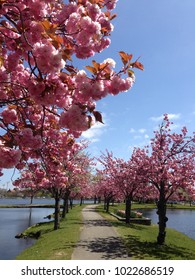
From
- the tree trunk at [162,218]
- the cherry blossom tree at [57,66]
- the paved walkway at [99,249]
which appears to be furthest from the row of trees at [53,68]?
the tree trunk at [162,218]

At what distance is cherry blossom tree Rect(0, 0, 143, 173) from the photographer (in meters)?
3.55

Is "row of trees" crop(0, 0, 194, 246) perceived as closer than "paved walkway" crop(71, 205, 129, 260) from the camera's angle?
Yes

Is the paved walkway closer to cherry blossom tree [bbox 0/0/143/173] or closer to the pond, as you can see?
cherry blossom tree [bbox 0/0/143/173]

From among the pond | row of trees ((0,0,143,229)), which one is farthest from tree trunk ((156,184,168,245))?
row of trees ((0,0,143,229))

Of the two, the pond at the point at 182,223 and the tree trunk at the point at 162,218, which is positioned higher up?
the tree trunk at the point at 162,218

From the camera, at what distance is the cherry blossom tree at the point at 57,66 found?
355cm

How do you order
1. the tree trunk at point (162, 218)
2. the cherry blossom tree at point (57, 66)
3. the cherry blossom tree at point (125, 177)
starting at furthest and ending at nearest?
the cherry blossom tree at point (125, 177) < the tree trunk at point (162, 218) < the cherry blossom tree at point (57, 66)

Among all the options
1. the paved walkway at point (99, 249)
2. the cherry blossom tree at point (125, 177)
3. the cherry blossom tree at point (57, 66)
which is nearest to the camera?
the cherry blossom tree at point (57, 66)

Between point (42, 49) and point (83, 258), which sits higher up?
point (42, 49)

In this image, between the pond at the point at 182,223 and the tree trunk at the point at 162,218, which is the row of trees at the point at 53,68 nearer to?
the tree trunk at the point at 162,218

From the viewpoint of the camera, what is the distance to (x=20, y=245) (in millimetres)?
20109
